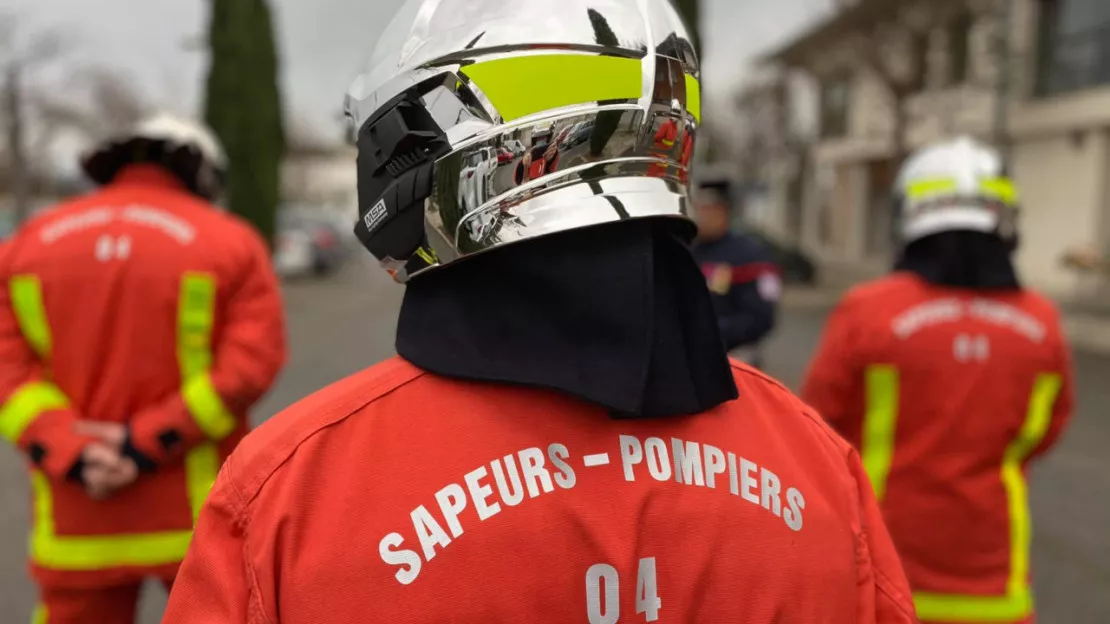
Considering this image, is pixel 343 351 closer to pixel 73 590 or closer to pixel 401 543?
pixel 73 590

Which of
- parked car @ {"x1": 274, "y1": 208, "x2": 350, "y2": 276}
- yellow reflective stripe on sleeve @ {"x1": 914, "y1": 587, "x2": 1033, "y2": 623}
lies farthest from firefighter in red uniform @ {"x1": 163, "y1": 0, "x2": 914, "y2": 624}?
parked car @ {"x1": 274, "y1": 208, "x2": 350, "y2": 276}

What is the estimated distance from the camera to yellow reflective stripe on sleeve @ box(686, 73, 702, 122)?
3.76 feet

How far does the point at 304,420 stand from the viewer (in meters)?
1.01

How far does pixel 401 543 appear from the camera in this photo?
3.06ft

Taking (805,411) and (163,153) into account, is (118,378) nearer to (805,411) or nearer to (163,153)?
(163,153)

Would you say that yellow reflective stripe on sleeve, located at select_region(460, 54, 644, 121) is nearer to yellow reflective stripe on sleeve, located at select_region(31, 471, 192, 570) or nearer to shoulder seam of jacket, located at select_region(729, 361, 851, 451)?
shoulder seam of jacket, located at select_region(729, 361, 851, 451)

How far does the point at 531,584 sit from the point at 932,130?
69.7 feet

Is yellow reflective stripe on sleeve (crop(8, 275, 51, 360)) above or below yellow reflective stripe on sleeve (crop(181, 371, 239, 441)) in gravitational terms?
above

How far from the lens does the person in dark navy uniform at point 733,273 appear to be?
14.1 feet

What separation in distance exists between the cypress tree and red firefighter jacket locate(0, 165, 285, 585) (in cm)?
1713

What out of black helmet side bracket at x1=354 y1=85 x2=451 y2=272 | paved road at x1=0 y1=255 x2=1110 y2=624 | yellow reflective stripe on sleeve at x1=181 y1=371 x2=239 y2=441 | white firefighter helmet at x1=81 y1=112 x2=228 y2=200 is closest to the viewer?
black helmet side bracket at x1=354 y1=85 x2=451 y2=272

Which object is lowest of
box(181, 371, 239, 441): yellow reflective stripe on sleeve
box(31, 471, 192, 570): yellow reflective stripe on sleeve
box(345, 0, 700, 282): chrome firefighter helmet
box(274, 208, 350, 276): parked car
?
box(274, 208, 350, 276): parked car

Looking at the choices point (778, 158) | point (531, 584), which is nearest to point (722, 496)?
point (531, 584)

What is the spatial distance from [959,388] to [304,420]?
6.50 feet
